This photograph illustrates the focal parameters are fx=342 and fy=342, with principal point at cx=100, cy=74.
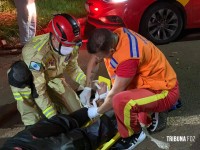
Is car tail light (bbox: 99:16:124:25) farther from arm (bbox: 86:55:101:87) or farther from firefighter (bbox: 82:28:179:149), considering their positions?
firefighter (bbox: 82:28:179:149)

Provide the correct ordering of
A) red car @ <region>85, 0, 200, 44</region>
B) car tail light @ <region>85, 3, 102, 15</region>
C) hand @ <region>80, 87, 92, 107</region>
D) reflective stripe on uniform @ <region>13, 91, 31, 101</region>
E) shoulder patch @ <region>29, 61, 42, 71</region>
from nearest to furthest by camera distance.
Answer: shoulder patch @ <region>29, 61, 42, 71</region> → reflective stripe on uniform @ <region>13, 91, 31, 101</region> → hand @ <region>80, 87, 92, 107</region> → red car @ <region>85, 0, 200, 44</region> → car tail light @ <region>85, 3, 102, 15</region>

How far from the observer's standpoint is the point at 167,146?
311 cm

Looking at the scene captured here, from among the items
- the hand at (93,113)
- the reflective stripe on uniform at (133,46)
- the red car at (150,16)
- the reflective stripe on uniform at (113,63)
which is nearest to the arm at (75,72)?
the hand at (93,113)

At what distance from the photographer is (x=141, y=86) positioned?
10.0ft

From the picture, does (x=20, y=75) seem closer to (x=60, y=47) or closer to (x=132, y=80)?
(x=60, y=47)

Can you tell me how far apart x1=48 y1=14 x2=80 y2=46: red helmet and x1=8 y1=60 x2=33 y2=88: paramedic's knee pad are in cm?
44

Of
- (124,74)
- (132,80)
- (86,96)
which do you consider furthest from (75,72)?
(124,74)

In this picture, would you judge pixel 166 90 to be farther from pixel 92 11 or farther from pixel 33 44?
pixel 92 11

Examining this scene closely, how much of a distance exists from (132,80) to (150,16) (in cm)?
248

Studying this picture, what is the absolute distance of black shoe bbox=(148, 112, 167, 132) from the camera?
328cm

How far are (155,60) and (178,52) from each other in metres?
2.33

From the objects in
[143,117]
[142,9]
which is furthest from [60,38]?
[142,9]

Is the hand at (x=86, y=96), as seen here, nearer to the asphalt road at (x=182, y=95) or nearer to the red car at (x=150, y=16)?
the asphalt road at (x=182, y=95)

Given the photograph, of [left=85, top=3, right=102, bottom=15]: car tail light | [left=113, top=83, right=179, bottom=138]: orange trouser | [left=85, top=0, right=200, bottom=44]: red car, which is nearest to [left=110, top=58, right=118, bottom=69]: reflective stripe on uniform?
[left=113, top=83, right=179, bottom=138]: orange trouser
